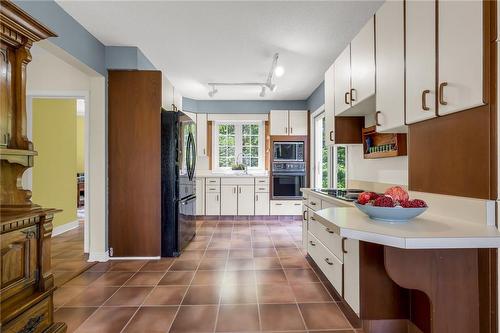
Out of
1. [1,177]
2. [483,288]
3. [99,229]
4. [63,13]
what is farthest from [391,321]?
[63,13]

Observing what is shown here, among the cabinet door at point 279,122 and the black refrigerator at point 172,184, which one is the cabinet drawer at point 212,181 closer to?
the cabinet door at point 279,122

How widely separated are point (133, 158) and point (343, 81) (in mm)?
2394

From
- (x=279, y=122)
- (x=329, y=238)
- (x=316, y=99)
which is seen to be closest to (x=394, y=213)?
(x=329, y=238)

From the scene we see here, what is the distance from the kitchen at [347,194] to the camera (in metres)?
1.17

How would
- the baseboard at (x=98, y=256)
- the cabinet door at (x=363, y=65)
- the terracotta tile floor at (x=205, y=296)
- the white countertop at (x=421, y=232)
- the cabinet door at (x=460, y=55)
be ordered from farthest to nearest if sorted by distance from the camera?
the baseboard at (x=98, y=256) → the cabinet door at (x=363, y=65) → the terracotta tile floor at (x=205, y=296) → the cabinet door at (x=460, y=55) → the white countertop at (x=421, y=232)

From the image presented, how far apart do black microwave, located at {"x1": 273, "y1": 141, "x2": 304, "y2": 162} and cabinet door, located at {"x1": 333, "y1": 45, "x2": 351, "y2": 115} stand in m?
2.67

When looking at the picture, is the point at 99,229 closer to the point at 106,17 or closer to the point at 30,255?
the point at 30,255

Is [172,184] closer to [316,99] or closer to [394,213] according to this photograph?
[394,213]

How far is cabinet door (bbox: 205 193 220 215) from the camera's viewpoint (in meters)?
5.43

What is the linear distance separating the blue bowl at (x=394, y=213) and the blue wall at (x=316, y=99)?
3.41m

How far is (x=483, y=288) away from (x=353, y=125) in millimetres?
1949

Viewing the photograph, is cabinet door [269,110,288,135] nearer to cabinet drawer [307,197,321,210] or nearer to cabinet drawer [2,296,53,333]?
cabinet drawer [307,197,321,210]

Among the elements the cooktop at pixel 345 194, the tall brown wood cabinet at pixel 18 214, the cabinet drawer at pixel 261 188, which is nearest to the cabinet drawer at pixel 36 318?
the tall brown wood cabinet at pixel 18 214

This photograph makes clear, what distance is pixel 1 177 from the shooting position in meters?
1.46
